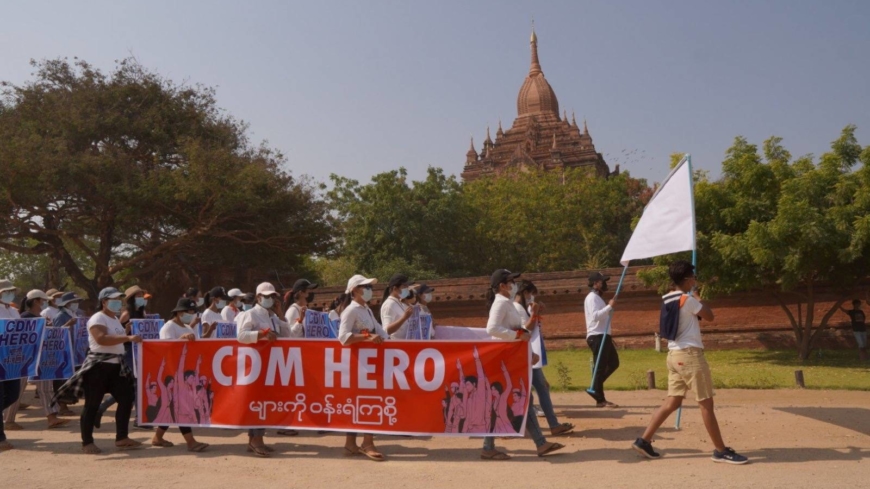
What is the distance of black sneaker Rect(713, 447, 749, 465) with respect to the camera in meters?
6.40

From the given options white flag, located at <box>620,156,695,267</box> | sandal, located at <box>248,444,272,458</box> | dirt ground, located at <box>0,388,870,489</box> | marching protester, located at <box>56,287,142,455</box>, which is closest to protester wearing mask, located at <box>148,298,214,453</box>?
dirt ground, located at <box>0,388,870,489</box>

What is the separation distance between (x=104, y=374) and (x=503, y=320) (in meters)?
4.22

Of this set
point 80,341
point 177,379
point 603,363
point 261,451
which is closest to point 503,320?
point 261,451

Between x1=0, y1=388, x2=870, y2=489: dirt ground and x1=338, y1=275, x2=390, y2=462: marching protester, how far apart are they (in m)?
0.14

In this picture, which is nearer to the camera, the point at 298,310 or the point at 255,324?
the point at 255,324

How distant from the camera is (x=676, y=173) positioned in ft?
26.6

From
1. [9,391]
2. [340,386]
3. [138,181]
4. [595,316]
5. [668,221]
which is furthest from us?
[138,181]

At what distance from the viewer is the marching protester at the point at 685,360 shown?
6438 mm

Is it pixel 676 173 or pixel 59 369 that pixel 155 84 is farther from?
pixel 676 173

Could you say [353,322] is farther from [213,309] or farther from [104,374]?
[213,309]

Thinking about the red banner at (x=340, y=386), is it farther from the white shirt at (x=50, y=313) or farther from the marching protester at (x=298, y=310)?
the white shirt at (x=50, y=313)

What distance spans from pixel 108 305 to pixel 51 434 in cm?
249

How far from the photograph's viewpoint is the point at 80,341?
11273mm

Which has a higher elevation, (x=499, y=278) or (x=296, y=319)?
(x=499, y=278)
